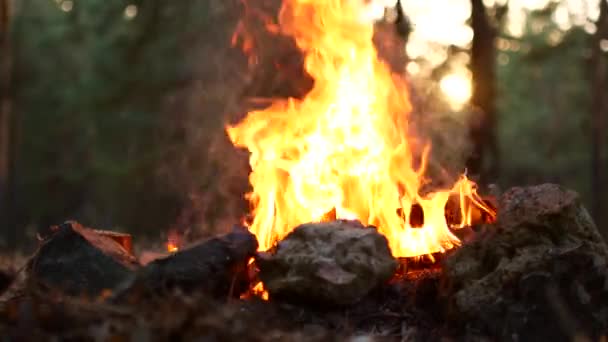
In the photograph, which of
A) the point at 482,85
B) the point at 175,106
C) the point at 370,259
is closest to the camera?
the point at 370,259

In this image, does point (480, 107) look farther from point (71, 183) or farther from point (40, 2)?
point (40, 2)

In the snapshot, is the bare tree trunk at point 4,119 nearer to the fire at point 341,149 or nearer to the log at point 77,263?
the fire at point 341,149

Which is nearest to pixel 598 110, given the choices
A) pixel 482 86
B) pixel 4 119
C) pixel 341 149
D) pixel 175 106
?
pixel 482 86

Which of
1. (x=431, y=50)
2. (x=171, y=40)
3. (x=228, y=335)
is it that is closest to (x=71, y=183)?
(x=171, y=40)

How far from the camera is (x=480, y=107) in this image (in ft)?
46.0

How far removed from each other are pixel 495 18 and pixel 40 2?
19.5 m

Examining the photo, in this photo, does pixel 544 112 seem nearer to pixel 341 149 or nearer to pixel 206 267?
pixel 341 149

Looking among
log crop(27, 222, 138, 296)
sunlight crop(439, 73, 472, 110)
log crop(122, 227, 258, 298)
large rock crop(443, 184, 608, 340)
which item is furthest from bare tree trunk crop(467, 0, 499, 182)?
log crop(27, 222, 138, 296)

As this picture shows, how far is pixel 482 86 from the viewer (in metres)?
14.1

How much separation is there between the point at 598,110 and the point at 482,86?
12.0 meters

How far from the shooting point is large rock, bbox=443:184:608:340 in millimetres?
5551

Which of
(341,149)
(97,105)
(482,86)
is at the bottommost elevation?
(341,149)

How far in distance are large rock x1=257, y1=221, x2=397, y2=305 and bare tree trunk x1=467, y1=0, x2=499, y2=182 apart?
7.90 m

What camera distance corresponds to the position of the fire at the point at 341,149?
7168mm
